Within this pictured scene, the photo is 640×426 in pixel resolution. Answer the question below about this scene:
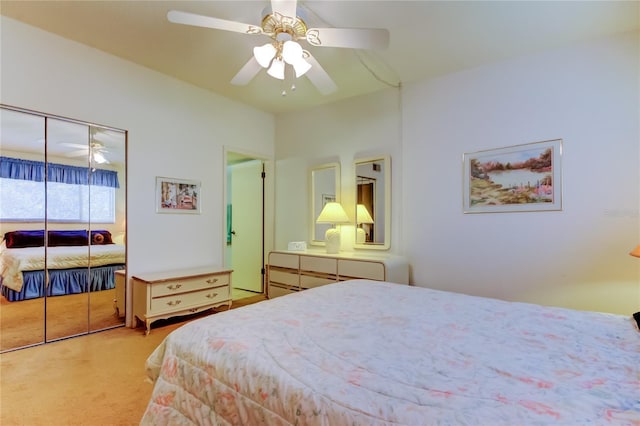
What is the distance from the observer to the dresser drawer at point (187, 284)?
3008 millimetres

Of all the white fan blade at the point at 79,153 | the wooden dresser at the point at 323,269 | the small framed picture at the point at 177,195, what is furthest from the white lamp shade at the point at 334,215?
the white fan blade at the point at 79,153

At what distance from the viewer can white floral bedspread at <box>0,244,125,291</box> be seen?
2492 mm

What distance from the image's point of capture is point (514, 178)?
2.83 metres

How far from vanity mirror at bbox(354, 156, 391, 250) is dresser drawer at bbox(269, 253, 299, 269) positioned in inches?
29.3

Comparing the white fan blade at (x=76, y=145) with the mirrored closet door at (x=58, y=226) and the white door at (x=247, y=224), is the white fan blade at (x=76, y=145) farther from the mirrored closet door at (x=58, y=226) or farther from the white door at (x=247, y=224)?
the white door at (x=247, y=224)

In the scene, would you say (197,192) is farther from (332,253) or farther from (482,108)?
(482,108)

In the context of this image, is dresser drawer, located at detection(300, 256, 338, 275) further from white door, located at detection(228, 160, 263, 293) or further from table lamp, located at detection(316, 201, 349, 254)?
white door, located at detection(228, 160, 263, 293)

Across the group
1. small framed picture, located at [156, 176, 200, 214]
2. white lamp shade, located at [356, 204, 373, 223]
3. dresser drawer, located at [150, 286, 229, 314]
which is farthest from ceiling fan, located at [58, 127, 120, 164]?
white lamp shade, located at [356, 204, 373, 223]

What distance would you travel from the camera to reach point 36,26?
8.42 ft

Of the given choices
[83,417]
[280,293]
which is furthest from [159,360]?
[280,293]

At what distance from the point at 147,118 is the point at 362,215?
8.28 ft

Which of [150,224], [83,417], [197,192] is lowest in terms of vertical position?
[83,417]

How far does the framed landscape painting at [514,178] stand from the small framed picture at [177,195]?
115 inches

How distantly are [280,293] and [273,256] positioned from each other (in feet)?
1.50
